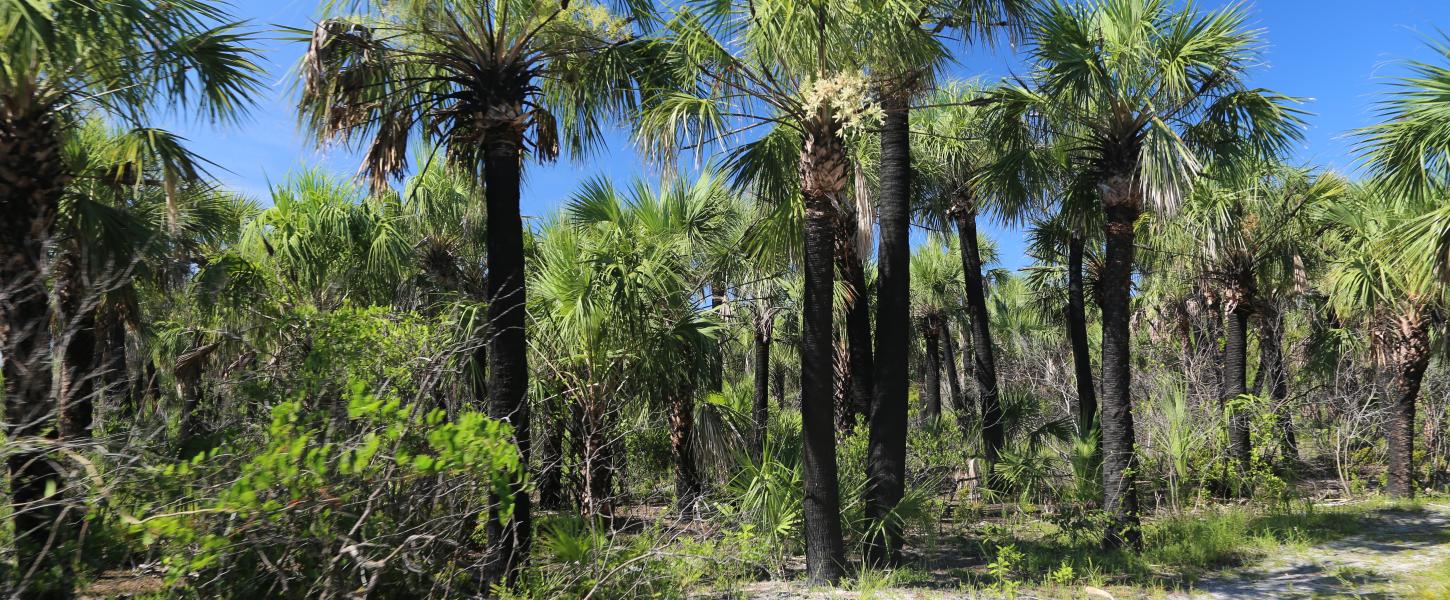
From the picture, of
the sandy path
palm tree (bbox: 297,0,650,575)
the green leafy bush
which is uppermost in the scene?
palm tree (bbox: 297,0,650,575)

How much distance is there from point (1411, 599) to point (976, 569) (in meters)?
4.06

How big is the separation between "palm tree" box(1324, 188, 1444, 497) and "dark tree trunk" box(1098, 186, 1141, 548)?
6156 mm

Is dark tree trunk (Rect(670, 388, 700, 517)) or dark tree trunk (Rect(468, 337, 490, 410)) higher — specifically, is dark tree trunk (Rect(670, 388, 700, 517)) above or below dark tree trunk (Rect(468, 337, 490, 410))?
below

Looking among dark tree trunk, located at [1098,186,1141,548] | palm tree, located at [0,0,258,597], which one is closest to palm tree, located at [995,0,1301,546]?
dark tree trunk, located at [1098,186,1141,548]

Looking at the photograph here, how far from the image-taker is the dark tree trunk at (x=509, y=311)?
23.7 ft

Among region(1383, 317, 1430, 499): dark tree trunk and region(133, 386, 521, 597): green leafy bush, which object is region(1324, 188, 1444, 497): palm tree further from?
region(133, 386, 521, 597): green leafy bush

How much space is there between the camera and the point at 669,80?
911 cm

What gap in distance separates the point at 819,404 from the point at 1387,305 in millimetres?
12511

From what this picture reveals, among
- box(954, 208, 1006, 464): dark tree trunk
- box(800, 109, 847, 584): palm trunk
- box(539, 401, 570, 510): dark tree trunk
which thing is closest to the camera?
box(800, 109, 847, 584): palm trunk

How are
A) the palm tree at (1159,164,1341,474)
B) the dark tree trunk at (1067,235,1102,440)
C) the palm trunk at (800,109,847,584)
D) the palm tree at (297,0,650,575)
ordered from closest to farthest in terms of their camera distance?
the palm tree at (297,0,650,575) < the palm trunk at (800,109,847,584) < the dark tree trunk at (1067,235,1102,440) < the palm tree at (1159,164,1341,474)

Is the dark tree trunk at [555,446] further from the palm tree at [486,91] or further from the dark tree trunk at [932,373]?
the dark tree trunk at [932,373]

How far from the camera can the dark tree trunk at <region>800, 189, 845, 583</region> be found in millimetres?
8297

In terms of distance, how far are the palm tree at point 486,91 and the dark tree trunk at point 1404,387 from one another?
49.2ft

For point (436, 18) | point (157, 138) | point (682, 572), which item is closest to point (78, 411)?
point (157, 138)
